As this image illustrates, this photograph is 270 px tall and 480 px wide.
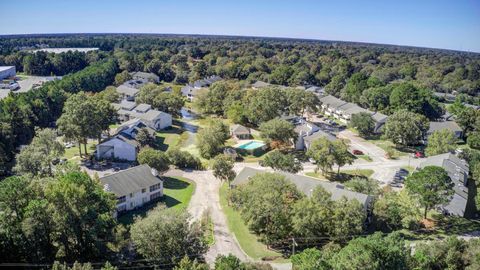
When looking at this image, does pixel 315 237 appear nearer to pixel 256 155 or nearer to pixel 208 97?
pixel 256 155

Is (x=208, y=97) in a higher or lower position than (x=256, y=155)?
higher

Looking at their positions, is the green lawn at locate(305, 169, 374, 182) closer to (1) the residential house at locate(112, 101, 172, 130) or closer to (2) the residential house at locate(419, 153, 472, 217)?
(2) the residential house at locate(419, 153, 472, 217)

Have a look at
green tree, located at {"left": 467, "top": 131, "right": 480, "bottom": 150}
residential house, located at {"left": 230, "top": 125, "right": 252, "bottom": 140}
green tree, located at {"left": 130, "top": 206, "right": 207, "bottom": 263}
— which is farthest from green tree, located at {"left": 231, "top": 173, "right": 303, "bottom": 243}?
green tree, located at {"left": 467, "top": 131, "right": 480, "bottom": 150}

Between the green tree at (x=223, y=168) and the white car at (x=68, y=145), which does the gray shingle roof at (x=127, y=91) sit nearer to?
the white car at (x=68, y=145)

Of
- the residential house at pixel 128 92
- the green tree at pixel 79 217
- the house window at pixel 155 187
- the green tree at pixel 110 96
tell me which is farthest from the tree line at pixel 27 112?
the green tree at pixel 79 217

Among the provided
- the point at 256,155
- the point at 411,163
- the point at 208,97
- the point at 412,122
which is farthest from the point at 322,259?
the point at 208,97

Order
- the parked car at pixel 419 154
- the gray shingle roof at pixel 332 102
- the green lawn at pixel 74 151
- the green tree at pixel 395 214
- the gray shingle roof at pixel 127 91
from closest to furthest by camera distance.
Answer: the green tree at pixel 395 214, the green lawn at pixel 74 151, the parked car at pixel 419 154, the gray shingle roof at pixel 332 102, the gray shingle roof at pixel 127 91

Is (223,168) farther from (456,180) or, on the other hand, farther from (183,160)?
(456,180)
